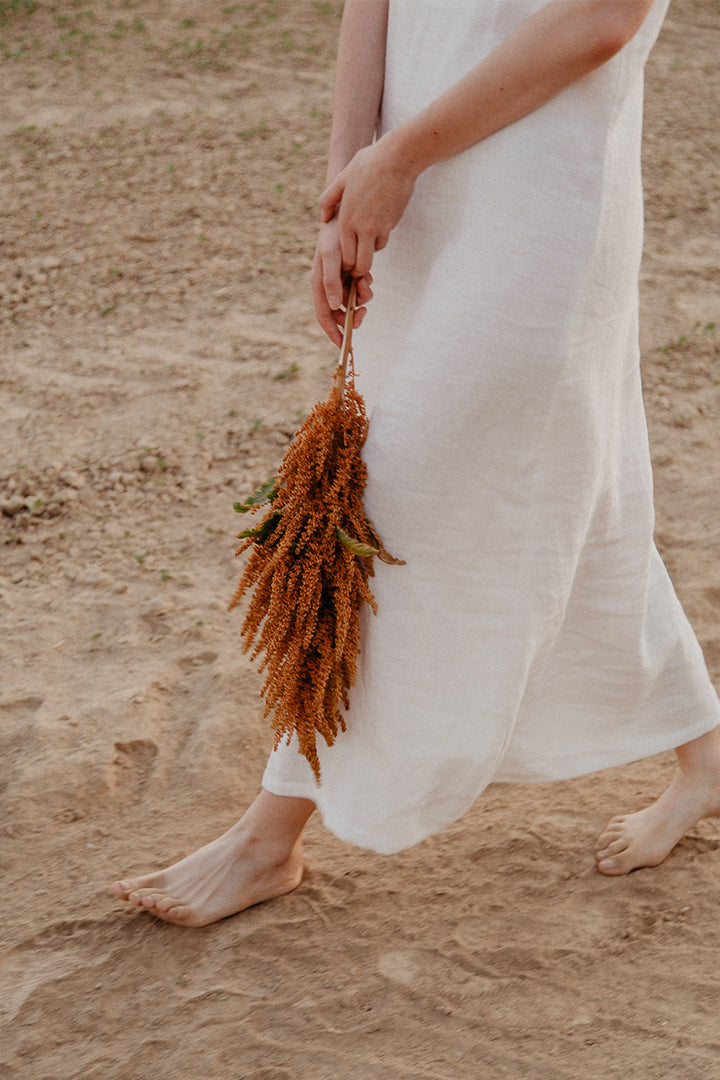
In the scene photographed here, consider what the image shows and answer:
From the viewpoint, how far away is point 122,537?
326cm

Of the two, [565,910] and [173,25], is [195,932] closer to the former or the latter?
[565,910]

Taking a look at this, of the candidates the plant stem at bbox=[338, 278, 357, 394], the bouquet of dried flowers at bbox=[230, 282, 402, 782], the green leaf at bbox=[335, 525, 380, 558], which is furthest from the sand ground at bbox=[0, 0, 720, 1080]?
the plant stem at bbox=[338, 278, 357, 394]

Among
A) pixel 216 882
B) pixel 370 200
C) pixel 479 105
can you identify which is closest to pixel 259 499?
pixel 370 200

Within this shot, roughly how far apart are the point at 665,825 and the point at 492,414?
40.5 inches

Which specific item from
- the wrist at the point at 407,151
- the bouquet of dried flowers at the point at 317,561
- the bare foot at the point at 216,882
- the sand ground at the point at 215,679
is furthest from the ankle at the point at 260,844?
the wrist at the point at 407,151

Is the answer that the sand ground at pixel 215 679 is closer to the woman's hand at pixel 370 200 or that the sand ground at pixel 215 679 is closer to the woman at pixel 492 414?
the woman at pixel 492 414

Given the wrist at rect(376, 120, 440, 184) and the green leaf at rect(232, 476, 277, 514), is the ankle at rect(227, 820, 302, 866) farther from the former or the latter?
the wrist at rect(376, 120, 440, 184)

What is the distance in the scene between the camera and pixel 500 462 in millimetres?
1674

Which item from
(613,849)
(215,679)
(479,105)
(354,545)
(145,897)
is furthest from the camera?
(215,679)

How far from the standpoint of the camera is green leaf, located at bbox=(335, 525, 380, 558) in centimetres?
162

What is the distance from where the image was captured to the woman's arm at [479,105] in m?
1.46

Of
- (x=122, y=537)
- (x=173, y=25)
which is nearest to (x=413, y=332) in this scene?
(x=122, y=537)

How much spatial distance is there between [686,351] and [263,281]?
5.59 ft

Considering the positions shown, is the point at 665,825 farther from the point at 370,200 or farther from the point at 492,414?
Answer: the point at 370,200
